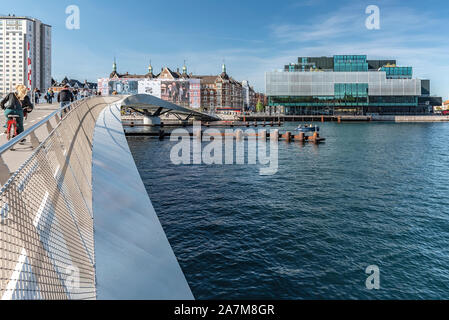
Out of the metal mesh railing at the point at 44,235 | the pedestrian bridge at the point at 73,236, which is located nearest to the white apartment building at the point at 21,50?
the pedestrian bridge at the point at 73,236

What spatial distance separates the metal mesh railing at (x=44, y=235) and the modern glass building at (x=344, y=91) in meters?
134

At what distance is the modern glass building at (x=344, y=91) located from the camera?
13350 centimetres

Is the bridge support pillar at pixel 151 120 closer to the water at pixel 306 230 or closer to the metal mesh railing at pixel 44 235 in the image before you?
the water at pixel 306 230

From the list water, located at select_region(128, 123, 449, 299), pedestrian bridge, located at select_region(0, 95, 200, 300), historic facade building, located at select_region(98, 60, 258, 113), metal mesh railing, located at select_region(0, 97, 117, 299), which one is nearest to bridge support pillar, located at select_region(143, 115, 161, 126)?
water, located at select_region(128, 123, 449, 299)

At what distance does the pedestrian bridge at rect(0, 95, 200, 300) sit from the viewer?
332cm

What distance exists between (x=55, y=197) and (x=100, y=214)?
1816mm

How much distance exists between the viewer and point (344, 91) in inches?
5276

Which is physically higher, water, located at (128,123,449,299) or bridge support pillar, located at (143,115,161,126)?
bridge support pillar, located at (143,115,161,126)

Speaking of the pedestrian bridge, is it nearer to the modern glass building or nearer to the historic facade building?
the modern glass building

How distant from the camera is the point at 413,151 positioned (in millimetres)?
44188

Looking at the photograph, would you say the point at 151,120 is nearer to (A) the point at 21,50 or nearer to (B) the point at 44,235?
(B) the point at 44,235

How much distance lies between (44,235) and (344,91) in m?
142

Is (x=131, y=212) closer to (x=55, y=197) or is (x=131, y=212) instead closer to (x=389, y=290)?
(x=55, y=197)

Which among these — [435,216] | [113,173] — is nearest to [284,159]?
[435,216]
